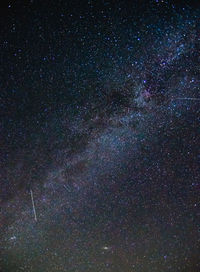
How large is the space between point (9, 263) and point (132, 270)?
45.0 feet

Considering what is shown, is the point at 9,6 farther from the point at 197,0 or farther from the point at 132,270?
the point at 132,270

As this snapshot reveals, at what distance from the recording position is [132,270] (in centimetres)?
1845

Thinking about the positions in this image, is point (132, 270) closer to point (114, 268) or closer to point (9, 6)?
point (114, 268)

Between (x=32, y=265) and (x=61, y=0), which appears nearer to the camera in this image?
(x=61, y=0)

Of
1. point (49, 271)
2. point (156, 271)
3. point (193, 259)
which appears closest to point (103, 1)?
point (156, 271)

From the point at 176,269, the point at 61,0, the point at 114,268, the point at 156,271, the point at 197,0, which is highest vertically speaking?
the point at 61,0

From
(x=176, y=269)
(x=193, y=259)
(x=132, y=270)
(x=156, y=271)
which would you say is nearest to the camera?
(x=156, y=271)

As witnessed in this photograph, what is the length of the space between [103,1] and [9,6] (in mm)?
1281

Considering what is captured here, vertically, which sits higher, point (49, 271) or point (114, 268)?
point (114, 268)

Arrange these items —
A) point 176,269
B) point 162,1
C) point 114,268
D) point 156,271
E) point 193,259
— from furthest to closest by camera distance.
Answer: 1. point 176,269
2. point 193,259
3. point 156,271
4. point 114,268
5. point 162,1

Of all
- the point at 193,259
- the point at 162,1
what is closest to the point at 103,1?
the point at 162,1

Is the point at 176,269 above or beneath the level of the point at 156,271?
beneath

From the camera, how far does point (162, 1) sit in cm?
335

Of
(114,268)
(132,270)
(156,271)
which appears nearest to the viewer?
(114,268)
